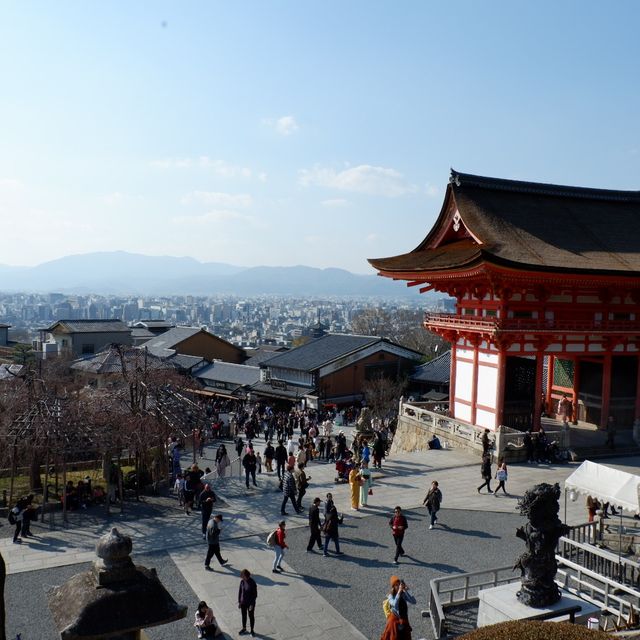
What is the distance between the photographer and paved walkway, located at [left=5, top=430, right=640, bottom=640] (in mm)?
12148

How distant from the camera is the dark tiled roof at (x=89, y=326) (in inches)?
2495

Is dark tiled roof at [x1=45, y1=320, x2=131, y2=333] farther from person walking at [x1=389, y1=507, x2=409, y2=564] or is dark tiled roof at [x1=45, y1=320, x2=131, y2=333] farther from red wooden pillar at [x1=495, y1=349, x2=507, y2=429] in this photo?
person walking at [x1=389, y1=507, x2=409, y2=564]

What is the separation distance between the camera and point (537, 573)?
9.09 m

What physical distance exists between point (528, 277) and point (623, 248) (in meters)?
6.75

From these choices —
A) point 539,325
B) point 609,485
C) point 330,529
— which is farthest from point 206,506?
point 539,325

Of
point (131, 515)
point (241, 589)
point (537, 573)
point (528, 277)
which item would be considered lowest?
point (131, 515)

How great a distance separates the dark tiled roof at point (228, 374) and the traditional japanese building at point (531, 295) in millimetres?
21611

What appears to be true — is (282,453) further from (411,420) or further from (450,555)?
(411,420)

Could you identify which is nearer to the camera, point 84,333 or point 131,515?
point 131,515

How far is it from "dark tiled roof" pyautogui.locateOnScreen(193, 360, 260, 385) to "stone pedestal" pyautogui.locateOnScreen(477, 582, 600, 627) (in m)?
39.8

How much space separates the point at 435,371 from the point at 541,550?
132 ft

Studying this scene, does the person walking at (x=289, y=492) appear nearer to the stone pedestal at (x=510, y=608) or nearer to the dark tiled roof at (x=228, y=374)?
the stone pedestal at (x=510, y=608)

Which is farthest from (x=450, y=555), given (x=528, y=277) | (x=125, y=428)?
(x=528, y=277)

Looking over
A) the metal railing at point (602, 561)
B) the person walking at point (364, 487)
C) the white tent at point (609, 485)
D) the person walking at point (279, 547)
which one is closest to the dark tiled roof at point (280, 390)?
the person walking at point (364, 487)
